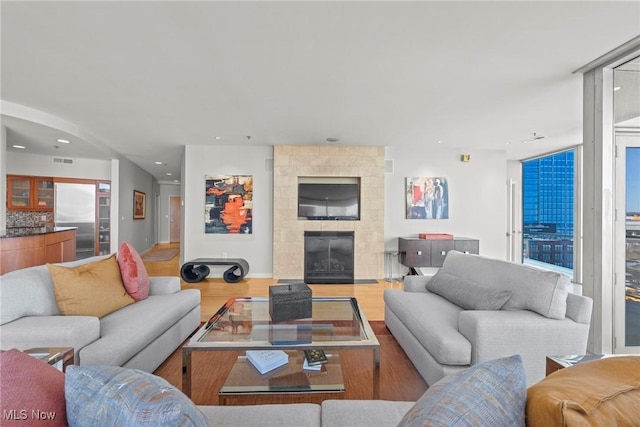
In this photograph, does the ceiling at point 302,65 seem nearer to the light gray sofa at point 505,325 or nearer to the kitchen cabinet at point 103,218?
the light gray sofa at point 505,325

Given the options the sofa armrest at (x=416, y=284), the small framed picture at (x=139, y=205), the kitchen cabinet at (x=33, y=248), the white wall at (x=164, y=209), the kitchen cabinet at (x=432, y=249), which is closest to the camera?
the sofa armrest at (x=416, y=284)

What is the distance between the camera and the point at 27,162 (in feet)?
21.6

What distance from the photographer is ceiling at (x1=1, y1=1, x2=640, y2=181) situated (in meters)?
1.95

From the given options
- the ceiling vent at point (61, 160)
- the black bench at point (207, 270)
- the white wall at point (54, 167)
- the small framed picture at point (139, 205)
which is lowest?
the black bench at point (207, 270)

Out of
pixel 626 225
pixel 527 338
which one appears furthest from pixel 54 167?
pixel 626 225

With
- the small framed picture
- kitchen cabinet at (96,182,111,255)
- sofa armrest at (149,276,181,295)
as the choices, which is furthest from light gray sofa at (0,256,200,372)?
the small framed picture

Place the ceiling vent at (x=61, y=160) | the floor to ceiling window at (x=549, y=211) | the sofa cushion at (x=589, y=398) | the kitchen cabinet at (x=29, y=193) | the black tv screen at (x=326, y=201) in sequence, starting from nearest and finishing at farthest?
1. the sofa cushion at (x=589, y=398)
2. the black tv screen at (x=326, y=201)
3. the floor to ceiling window at (x=549, y=211)
4. the kitchen cabinet at (x=29, y=193)
5. the ceiling vent at (x=61, y=160)

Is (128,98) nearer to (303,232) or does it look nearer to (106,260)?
(106,260)

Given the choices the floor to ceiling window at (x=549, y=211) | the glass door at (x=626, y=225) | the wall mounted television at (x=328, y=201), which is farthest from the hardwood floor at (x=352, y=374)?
the floor to ceiling window at (x=549, y=211)

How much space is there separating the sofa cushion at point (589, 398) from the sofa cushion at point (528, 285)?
4.44 feet

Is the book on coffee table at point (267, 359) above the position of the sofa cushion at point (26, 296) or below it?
below

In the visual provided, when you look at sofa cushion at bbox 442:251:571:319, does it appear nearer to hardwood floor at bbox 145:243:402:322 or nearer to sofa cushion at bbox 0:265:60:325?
hardwood floor at bbox 145:243:402:322

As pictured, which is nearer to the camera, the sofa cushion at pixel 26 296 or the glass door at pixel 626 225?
the sofa cushion at pixel 26 296

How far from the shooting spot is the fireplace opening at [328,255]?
5.41m
